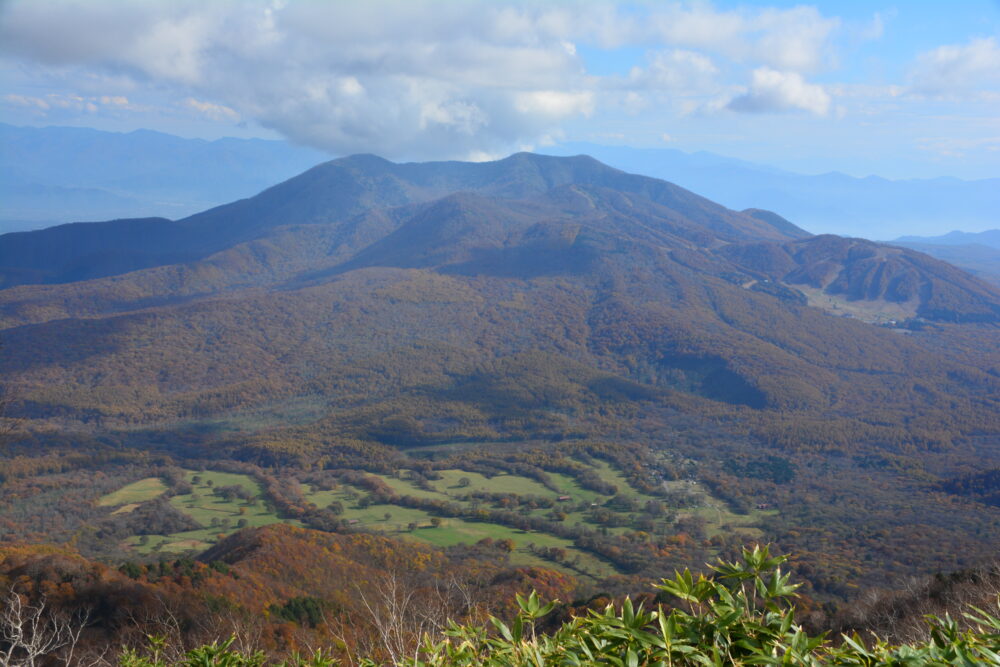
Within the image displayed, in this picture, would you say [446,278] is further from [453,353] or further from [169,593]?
[169,593]

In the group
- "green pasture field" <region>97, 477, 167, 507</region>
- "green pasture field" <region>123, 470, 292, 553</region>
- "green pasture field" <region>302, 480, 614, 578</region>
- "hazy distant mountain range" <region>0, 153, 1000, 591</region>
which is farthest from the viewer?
"hazy distant mountain range" <region>0, 153, 1000, 591</region>

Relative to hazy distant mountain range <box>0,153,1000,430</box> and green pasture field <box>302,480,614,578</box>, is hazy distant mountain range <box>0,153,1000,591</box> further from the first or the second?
green pasture field <box>302,480,614,578</box>

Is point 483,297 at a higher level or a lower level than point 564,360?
higher

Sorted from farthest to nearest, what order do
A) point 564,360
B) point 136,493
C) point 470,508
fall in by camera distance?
point 564,360, point 136,493, point 470,508

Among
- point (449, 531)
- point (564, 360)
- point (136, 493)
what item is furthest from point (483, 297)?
point (449, 531)

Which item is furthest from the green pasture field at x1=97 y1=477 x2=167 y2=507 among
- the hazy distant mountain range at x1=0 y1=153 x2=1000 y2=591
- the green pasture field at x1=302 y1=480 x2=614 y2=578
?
the green pasture field at x1=302 y1=480 x2=614 y2=578

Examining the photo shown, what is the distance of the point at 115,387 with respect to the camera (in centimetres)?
7750

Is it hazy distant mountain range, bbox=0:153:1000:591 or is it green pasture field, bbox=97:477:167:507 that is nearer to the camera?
green pasture field, bbox=97:477:167:507

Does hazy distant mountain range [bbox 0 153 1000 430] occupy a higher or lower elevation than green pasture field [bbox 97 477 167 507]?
higher

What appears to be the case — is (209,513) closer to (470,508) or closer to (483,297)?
(470,508)

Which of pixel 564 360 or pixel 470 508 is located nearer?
pixel 470 508

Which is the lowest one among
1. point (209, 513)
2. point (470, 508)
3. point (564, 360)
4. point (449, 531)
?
point (470, 508)

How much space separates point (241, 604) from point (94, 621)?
4.07m

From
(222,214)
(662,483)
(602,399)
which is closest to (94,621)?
(662,483)
